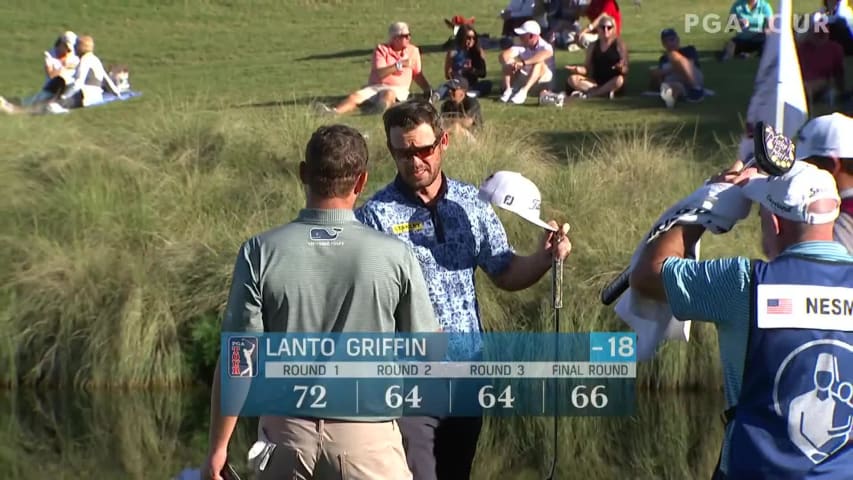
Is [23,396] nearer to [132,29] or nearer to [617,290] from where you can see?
[617,290]

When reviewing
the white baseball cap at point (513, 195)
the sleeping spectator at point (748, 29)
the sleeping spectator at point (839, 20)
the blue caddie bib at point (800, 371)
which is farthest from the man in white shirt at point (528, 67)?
the blue caddie bib at point (800, 371)

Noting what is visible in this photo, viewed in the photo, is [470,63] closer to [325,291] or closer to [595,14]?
[595,14]

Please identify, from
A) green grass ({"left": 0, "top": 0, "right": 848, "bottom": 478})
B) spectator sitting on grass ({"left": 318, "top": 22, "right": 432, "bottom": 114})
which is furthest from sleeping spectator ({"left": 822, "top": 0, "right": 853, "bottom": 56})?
spectator sitting on grass ({"left": 318, "top": 22, "right": 432, "bottom": 114})

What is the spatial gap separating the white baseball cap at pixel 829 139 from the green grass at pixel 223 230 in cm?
546

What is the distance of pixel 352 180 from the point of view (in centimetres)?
422

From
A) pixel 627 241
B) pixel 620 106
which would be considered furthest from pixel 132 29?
pixel 627 241

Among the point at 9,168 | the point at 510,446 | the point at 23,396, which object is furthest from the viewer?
the point at 9,168

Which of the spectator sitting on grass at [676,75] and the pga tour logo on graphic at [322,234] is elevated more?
the pga tour logo on graphic at [322,234]

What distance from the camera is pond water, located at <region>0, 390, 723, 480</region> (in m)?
9.29

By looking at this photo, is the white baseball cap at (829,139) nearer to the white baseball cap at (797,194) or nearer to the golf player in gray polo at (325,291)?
the white baseball cap at (797,194)

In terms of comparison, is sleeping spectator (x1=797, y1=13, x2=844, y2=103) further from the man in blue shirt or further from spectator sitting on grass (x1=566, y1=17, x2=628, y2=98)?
the man in blue shirt

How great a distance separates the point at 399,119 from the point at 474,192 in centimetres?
40

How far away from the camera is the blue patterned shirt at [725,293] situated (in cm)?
352

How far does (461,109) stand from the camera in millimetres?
14203
